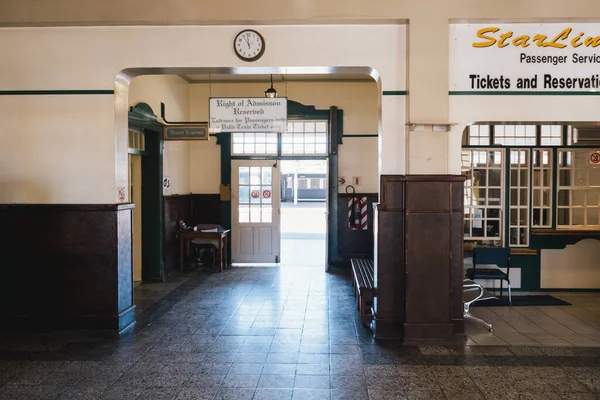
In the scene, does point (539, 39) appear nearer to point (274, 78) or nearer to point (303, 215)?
point (274, 78)

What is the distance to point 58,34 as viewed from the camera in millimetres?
5395

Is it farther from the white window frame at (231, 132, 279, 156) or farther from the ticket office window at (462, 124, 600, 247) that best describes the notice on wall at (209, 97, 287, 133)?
the white window frame at (231, 132, 279, 156)

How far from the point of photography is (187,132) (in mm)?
8070

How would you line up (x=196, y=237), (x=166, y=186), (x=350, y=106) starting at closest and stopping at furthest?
(x=166, y=186) < (x=196, y=237) < (x=350, y=106)

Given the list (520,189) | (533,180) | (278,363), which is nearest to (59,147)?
(278,363)

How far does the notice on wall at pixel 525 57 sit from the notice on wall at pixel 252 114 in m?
1.88

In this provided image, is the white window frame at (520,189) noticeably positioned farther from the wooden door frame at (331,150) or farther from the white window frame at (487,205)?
the wooden door frame at (331,150)

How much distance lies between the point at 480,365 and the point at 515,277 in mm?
3899

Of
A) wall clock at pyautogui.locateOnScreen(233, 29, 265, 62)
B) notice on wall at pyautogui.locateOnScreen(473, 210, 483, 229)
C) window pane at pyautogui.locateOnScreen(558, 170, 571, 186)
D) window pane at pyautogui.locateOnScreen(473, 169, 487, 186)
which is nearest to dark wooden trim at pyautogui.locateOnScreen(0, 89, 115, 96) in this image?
wall clock at pyautogui.locateOnScreen(233, 29, 265, 62)

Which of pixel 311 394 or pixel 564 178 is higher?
pixel 564 178

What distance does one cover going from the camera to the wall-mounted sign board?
796 centimetres

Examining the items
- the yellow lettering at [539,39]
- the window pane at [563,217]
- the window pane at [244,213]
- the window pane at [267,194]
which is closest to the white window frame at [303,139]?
the window pane at [267,194]

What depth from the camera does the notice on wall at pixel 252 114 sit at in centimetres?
570

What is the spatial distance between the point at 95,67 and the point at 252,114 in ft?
5.62
